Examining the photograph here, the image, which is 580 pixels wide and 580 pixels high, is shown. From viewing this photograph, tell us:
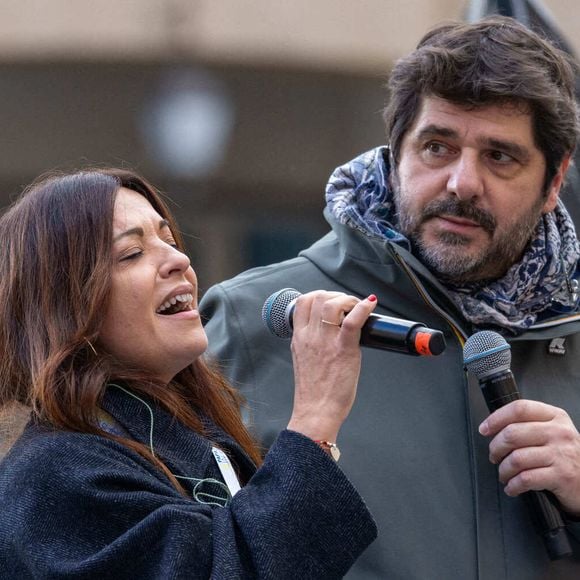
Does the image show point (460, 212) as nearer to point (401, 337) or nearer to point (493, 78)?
point (493, 78)

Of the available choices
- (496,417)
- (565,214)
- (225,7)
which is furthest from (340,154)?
(496,417)

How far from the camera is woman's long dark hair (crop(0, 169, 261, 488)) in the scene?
7.41ft

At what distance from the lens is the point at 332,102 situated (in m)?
9.50

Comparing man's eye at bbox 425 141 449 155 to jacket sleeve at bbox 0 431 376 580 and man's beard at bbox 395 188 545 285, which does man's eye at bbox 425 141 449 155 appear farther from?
jacket sleeve at bbox 0 431 376 580

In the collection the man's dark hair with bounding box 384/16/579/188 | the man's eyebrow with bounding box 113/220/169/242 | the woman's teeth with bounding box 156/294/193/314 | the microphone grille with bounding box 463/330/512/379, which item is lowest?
the microphone grille with bounding box 463/330/512/379

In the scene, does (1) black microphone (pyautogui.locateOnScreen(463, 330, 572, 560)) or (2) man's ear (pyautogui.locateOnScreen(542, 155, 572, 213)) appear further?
(2) man's ear (pyautogui.locateOnScreen(542, 155, 572, 213))

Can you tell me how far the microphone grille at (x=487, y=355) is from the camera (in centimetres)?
266

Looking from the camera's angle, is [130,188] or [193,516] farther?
[130,188]

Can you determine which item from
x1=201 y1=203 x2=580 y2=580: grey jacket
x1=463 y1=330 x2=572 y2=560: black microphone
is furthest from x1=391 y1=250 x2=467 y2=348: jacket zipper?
x1=463 y1=330 x2=572 y2=560: black microphone

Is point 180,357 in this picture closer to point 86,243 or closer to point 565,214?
point 86,243

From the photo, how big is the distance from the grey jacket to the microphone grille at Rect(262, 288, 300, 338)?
0.43 m

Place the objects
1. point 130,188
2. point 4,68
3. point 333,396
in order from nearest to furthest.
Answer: point 333,396
point 130,188
point 4,68

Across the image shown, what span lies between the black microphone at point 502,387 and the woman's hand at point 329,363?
45 cm

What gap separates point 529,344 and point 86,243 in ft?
3.92
